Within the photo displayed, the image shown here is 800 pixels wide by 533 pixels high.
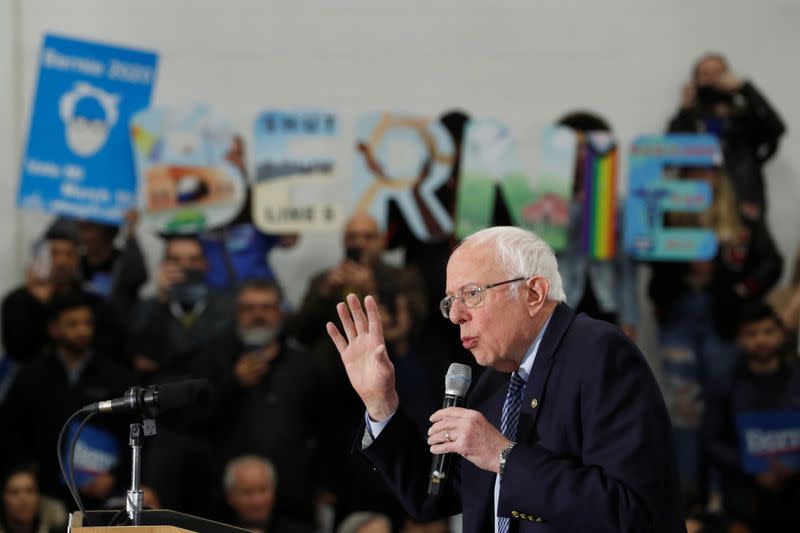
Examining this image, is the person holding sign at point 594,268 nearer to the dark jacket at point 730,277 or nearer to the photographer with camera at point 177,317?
the dark jacket at point 730,277

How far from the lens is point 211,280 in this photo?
7.08 m

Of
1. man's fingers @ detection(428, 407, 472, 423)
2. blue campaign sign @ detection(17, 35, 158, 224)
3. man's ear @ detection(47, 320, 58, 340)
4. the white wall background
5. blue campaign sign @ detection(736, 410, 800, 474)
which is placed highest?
the white wall background

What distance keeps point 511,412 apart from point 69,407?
423 centimetres

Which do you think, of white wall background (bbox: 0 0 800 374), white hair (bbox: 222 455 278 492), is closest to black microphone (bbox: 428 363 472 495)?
white hair (bbox: 222 455 278 492)

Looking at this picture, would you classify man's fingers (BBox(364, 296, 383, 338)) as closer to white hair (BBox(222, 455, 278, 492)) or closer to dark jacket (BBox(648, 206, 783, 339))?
white hair (BBox(222, 455, 278, 492))

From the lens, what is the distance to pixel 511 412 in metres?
3.00

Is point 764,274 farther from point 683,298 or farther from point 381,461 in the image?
point 381,461

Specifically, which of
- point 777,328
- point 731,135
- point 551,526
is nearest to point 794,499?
point 777,328

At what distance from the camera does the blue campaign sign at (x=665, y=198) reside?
724 centimetres

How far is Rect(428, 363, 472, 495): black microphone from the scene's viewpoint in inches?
113

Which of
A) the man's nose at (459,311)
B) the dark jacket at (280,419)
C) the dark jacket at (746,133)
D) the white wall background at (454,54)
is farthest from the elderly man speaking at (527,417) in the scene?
the white wall background at (454,54)

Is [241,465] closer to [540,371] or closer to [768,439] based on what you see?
[768,439]

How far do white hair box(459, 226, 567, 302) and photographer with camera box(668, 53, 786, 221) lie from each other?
4.88 m

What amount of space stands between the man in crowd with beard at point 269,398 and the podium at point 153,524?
3.54 meters
